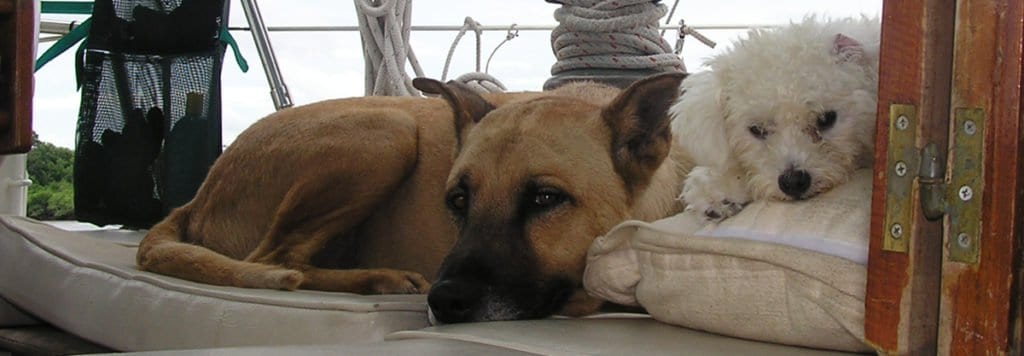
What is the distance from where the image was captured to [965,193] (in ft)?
3.97

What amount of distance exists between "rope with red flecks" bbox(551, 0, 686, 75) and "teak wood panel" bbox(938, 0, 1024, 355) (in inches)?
82.6

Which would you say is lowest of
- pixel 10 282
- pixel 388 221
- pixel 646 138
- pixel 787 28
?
pixel 10 282

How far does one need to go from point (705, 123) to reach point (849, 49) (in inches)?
12.3

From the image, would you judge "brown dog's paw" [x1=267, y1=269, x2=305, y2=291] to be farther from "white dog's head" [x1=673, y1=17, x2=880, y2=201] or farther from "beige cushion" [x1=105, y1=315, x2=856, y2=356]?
"white dog's head" [x1=673, y1=17, x2=880, y2=201]

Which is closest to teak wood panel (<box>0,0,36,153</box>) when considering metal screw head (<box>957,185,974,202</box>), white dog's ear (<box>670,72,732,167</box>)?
white dog's ear (<box>670,72,732,167</box>)

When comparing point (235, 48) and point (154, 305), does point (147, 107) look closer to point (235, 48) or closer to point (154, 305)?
point (235, 48)

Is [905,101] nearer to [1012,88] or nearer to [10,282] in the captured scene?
[1012,88]

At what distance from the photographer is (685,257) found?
1874 mm

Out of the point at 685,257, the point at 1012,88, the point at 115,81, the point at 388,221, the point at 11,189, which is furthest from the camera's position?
the point at 115,81

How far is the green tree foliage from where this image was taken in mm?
5012

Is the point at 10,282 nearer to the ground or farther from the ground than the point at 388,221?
nearer to the ground

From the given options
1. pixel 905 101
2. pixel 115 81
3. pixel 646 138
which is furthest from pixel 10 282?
pixel 905 101

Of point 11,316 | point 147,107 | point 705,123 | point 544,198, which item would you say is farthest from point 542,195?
point 147,107

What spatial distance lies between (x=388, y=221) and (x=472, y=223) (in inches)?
30.2
